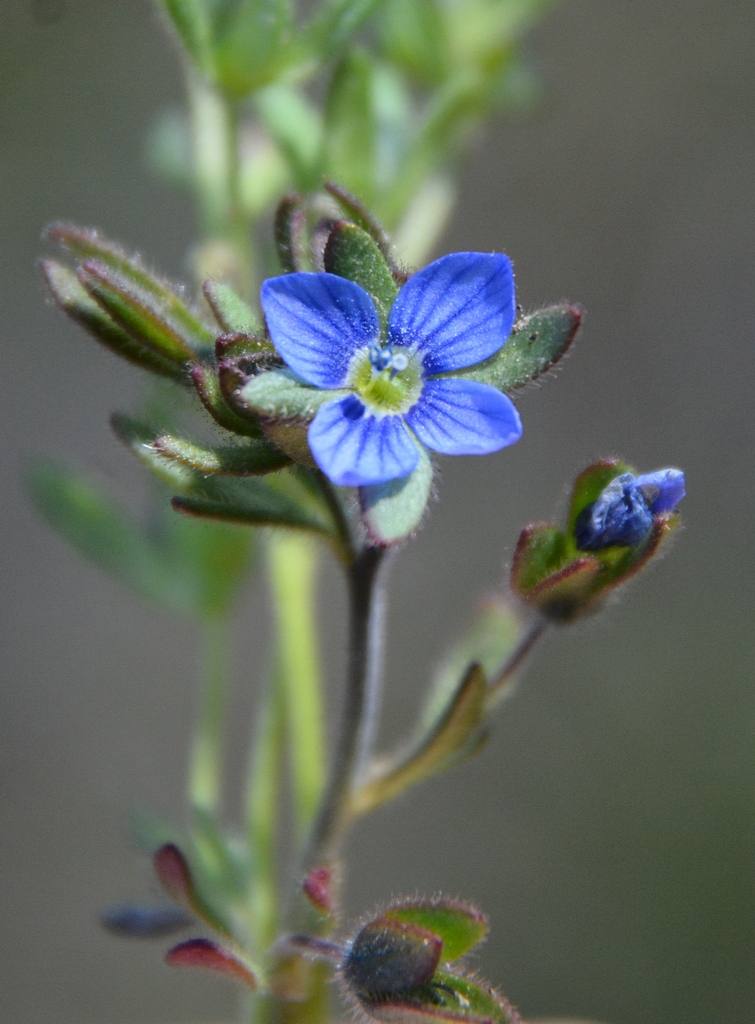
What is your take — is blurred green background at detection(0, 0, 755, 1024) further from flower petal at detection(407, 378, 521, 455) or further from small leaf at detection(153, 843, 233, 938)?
flower petal at detection(407, 378, 521, 455)

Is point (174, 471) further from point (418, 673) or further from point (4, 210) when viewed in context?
point (4, 210)

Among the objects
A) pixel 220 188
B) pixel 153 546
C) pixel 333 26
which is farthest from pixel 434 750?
pixel 220 188

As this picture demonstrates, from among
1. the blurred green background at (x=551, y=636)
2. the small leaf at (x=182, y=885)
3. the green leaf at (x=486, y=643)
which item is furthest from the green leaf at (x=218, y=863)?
the blurred green background at (x=551, y=636)

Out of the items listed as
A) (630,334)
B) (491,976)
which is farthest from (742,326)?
(491,976)

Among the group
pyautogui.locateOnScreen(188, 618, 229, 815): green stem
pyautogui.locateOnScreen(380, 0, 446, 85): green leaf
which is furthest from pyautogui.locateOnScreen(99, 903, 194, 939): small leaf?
pyautogui.locateOnScreen(380, 0, 446, 85): green leaf

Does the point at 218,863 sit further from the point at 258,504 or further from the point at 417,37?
the point at 417,37
